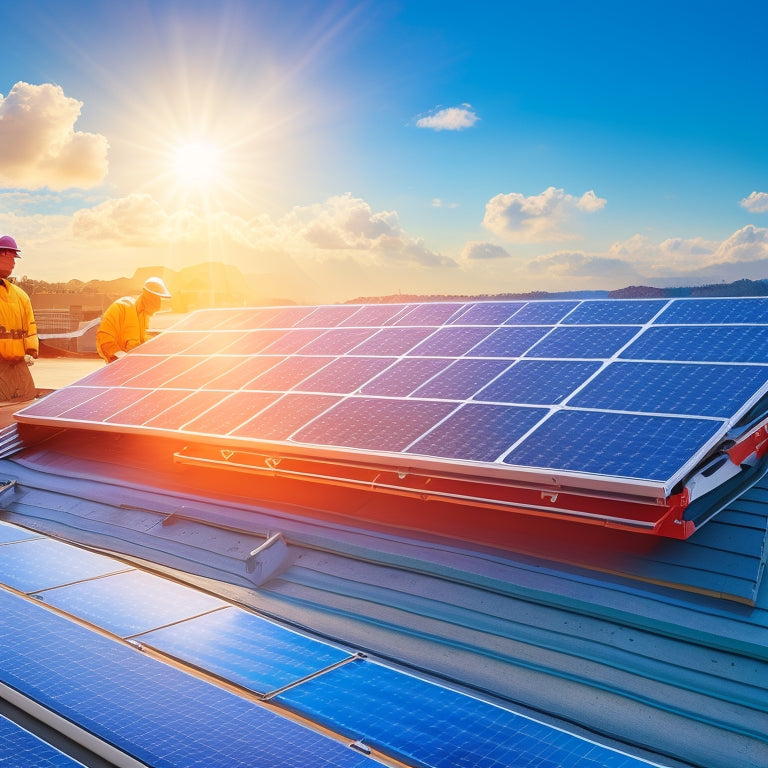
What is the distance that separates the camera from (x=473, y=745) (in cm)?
352

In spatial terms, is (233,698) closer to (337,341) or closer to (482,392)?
(482,392)

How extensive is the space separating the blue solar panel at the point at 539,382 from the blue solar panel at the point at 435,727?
295 centimetres

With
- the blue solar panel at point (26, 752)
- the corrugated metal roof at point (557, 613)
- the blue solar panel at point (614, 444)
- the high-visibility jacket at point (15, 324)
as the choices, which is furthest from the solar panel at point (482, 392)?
the blue solar panel at point (26, 752)

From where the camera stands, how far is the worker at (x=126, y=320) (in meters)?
12.2

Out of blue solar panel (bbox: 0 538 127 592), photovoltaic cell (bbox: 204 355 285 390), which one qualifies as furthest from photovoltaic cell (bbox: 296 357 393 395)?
blue solar panel (bbox: 0 538 127 592)

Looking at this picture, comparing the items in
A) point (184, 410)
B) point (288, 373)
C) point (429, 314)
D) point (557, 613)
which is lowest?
point (557, 613)

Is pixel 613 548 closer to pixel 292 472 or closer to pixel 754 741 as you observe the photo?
pixel 754 741

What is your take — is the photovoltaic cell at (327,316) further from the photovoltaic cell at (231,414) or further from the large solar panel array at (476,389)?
the photovoltaic cell at (231,414)

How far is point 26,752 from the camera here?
10.3 ft

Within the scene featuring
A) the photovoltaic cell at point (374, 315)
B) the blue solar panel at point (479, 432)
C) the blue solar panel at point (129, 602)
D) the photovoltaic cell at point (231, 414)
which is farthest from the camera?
the photovoltaic cell at point (374, 315)

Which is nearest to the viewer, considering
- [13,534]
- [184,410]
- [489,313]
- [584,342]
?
[13,534]

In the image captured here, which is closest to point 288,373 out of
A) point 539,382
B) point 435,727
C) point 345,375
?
point 345,375

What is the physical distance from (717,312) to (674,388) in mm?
2015

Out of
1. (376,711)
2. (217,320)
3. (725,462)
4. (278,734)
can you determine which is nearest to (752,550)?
(725,462)
